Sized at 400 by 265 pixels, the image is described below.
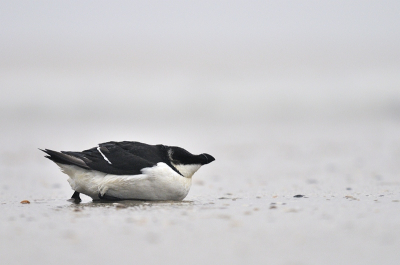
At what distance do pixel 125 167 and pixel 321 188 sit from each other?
2351 millimetres

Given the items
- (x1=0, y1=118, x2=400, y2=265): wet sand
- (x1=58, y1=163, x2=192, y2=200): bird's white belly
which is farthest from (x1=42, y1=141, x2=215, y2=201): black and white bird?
(x1=0, y1=118, x2=400, y2=265): wet sand

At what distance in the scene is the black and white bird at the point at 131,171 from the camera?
6074 millimetres

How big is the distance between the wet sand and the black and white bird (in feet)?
0.57

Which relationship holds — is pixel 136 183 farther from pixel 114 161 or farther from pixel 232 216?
pixel 232 216

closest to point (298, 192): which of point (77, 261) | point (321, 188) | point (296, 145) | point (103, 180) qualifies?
point (321, 188)

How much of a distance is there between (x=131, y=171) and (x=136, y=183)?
0.45 ft

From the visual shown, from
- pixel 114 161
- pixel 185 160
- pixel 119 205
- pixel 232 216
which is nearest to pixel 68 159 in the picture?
pixel 114 161

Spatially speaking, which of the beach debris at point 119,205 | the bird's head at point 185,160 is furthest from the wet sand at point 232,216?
A: the bird's head at point 185,160

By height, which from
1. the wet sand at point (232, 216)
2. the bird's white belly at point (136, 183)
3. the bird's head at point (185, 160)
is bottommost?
the wet sand at point (232, 216)

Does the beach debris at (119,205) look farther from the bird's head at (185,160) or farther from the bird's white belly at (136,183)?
the bird's head at (185,160)

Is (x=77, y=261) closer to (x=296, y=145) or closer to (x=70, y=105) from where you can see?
(x=296, y=145)

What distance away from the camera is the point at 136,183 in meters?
6.05

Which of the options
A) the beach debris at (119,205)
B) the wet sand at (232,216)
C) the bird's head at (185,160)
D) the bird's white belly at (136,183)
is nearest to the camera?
the wet sand at (232,216)

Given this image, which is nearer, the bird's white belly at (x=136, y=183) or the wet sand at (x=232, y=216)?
the wet sand at (x=232, y=216)
